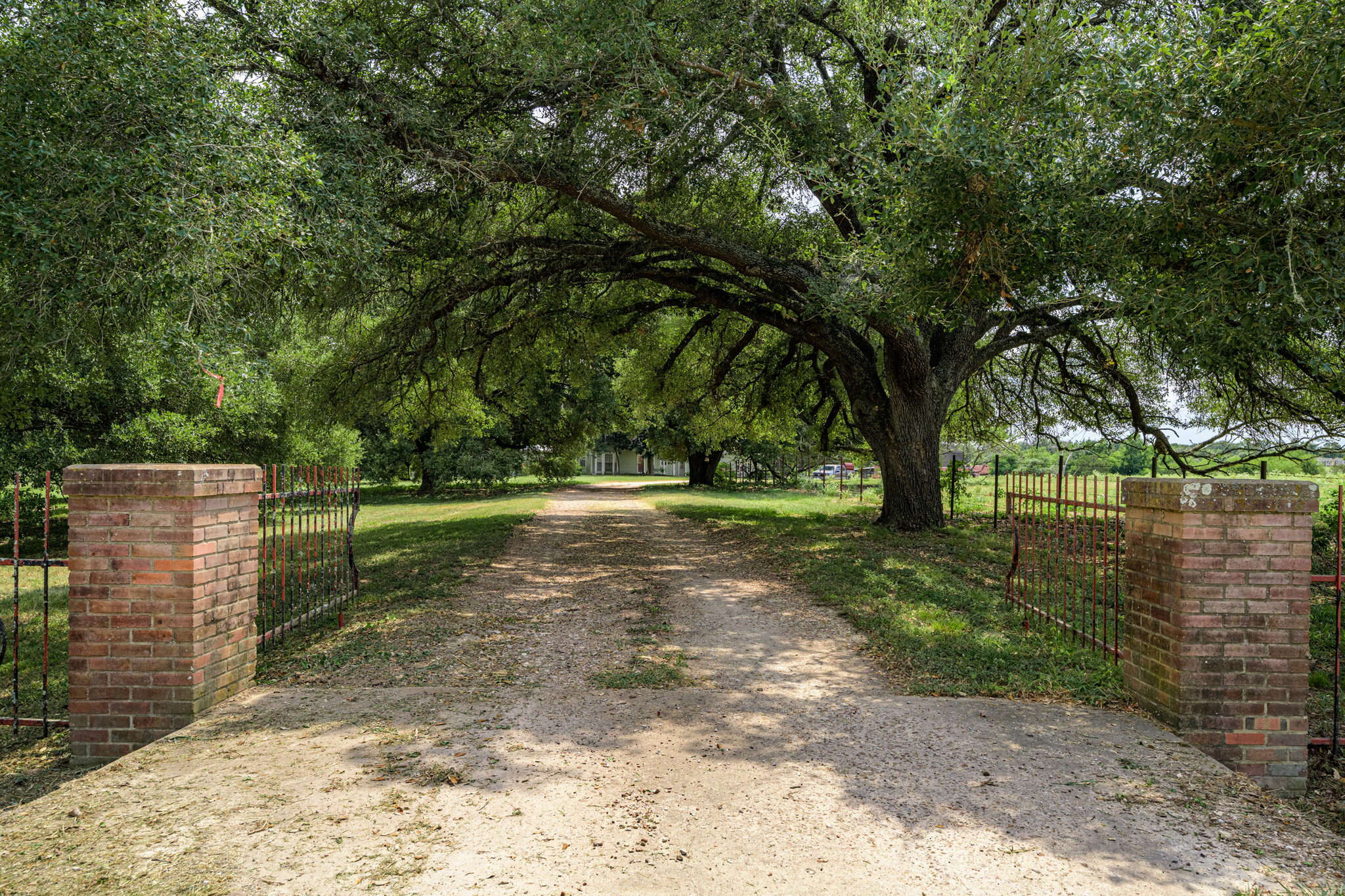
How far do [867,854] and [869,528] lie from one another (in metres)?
11.7

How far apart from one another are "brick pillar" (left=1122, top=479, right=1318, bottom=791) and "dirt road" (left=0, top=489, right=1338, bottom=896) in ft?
1.17

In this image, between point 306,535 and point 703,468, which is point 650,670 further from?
point 703,468

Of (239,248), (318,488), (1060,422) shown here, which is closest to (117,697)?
(318,488)

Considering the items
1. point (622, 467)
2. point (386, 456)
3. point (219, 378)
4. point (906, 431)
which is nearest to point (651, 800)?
point (219, 378)

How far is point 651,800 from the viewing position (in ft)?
12.1

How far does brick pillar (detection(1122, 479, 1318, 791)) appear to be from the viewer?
4.30m

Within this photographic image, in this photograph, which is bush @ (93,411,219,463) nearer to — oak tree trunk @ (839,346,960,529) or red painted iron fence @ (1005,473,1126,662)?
oak tree trunk @ (839,346,960,529)

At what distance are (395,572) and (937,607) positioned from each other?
7.50m

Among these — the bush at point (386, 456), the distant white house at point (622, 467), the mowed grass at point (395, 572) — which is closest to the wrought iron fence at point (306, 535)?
the mowed grass at point (395, 572)

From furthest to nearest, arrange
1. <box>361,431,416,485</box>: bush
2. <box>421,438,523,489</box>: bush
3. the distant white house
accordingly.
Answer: the distant white house → <box>361,431,416,485</box>: bush → <box>421,438,523,489</box>: bush

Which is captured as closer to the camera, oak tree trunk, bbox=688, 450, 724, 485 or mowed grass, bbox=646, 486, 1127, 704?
mowed grass, bbox=646, 486, 1127, 704

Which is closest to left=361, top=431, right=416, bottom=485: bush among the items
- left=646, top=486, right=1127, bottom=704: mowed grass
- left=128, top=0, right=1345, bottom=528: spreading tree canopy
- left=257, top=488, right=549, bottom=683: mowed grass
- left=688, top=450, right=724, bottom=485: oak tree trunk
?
left=257, top=488, right=549, bottom=683: mowed grass

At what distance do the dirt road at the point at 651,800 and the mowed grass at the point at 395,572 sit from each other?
618 mm

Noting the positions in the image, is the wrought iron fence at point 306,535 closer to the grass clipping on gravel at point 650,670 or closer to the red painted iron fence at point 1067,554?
the grass clipping on gravel at point 650,670
